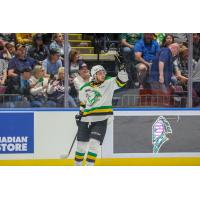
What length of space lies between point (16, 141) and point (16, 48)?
1356 millimetres

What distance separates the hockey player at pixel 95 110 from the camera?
10875 millimetres

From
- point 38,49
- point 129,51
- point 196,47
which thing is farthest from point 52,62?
point 196,47

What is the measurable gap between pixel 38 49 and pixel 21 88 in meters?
0.62

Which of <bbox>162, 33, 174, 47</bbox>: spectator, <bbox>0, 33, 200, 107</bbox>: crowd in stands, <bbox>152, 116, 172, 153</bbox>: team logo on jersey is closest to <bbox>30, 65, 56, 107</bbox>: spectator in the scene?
<bbox>0, 33, 200, 107</bbox>: crowd in stands

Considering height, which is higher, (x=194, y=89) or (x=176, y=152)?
(x=194, y=89)

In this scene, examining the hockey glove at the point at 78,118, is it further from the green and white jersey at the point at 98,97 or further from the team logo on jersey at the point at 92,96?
the team logo on jersey at the point at 92,96

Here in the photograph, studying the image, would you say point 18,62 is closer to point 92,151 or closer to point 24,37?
point 24,37

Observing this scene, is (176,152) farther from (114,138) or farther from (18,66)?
(18,66)

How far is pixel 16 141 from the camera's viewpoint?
10.9 meters

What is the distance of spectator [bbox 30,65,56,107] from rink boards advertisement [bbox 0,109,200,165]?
0.37 feet

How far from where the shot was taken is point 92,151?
10.9m

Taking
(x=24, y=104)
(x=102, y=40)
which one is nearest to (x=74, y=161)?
(x=24, y=104)

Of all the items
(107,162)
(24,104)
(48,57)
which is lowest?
(107,162)

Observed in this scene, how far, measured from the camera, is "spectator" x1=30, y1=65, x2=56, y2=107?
428 inches
